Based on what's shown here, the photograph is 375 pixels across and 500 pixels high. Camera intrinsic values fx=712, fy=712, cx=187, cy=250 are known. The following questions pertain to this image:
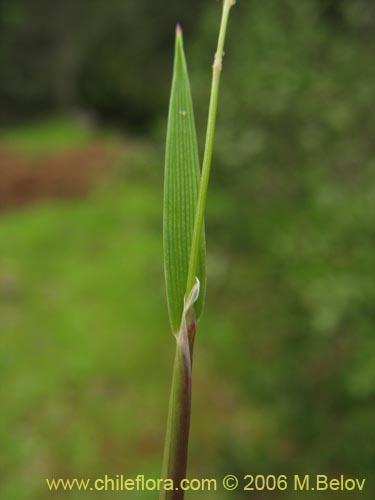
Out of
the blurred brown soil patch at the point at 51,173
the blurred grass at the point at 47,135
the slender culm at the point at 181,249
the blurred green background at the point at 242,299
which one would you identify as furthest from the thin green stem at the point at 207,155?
the blurred grass at the point at 47,135

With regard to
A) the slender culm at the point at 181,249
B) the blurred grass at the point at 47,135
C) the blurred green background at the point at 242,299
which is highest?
the slender culm at the point at 181,249

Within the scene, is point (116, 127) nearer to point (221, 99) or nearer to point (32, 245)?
point (32, 245)

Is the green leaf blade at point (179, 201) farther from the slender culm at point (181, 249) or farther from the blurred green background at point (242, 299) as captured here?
the blurred green background at point (242, 299)

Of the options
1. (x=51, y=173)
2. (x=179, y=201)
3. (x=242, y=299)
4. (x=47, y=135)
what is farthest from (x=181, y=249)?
(x=47, y=135)

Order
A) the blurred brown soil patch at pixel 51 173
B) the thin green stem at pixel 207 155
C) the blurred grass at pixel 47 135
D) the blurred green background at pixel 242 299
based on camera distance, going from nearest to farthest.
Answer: the thin green stem at pixel 207 155, the blurred green background at pixel 242 299, the blurred brown soil patch at pixel 51 173, the blurred grass at pixel 47 135

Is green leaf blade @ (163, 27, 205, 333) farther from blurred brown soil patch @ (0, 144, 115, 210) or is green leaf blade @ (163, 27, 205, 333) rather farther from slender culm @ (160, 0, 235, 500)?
blurred brown soil patch @ (0, 144, 115, 210)

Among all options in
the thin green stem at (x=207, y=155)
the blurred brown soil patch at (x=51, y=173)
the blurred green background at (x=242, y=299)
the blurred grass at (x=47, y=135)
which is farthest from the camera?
the blurred grass at (x=47, y=135)

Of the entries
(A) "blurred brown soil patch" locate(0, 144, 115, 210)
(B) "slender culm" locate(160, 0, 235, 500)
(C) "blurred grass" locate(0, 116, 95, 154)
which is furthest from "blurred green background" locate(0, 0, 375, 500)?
(C) "blurred grass" locate(0, 116, 95, 154)
